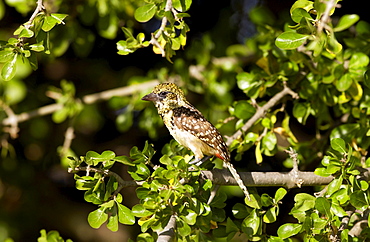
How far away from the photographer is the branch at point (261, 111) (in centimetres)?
281

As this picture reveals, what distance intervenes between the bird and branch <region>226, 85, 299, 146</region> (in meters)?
0.19

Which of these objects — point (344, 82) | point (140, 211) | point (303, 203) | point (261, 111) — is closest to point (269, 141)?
point (261, 111)

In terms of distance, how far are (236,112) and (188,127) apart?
39 centimetres

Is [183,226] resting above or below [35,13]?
below

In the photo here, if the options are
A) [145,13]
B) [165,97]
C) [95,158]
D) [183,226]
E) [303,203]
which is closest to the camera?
[95,158]

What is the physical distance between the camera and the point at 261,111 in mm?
2893

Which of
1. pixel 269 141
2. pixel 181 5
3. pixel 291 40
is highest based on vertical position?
pixel 181 5

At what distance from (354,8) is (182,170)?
7.07 ft

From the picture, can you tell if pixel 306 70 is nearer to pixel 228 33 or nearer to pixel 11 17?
pixel 228 33

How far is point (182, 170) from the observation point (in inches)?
81.0

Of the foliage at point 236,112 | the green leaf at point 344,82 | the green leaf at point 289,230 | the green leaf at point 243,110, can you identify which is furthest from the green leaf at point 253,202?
the green leaf at point 344,82

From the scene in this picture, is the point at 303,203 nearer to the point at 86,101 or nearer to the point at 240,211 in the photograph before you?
the point at 240,211

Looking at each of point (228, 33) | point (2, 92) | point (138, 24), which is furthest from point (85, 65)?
point (228, 33)

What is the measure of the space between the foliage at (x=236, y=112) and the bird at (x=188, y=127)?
85mm
